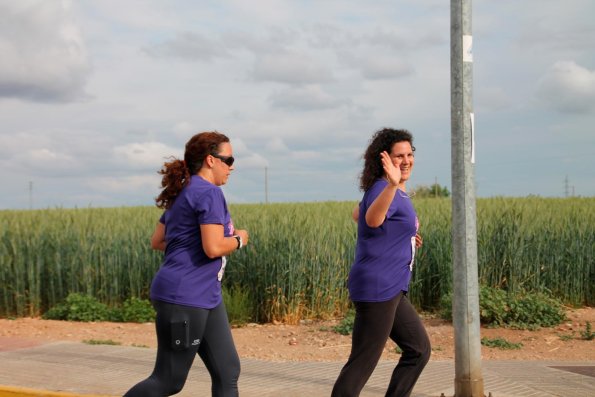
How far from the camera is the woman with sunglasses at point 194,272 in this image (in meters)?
4.83

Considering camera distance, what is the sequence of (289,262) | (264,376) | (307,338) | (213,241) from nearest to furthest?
(213,241), (264,376), (307,338), (289,262)

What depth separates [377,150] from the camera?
5375 millimetres

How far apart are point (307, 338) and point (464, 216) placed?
486 centimetres

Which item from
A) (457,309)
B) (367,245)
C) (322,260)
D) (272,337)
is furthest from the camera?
(322,260)

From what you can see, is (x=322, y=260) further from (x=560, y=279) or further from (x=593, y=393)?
(x=593, y=393)

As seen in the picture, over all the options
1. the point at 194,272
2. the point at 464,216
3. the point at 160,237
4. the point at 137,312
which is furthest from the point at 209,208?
the point at 137,312

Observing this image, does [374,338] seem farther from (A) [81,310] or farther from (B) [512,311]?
(A) [81,310]

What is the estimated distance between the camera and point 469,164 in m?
6.32

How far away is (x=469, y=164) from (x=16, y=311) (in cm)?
980

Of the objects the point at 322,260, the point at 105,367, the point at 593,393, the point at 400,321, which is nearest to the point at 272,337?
the point at 322,260

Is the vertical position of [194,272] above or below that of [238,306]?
above

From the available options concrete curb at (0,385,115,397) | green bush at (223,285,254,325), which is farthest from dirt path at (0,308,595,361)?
concrete curb at (0,385,115,397)

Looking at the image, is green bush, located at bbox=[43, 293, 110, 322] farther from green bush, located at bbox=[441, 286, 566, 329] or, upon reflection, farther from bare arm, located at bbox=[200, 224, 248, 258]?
bare arm, located at bbox=[200, 224, 248, 258]

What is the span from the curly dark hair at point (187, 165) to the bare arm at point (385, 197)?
3.06 ft
